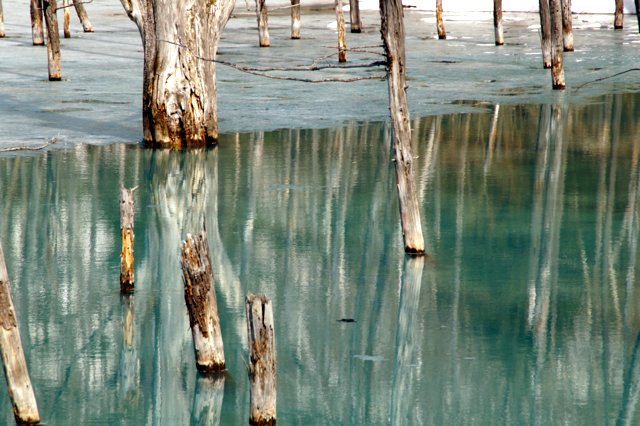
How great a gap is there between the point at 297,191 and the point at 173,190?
4.45 feet

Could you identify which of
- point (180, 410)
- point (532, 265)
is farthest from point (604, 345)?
point (180, 410)

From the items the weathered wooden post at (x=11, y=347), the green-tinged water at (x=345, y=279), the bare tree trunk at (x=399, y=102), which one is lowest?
the green-tinged water at (x=345, y=279)

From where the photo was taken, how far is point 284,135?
14.9 m

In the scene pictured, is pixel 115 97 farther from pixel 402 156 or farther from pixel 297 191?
pixel 402 156

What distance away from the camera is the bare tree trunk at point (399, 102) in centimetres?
813

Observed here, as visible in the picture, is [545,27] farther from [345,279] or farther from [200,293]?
[200,293]

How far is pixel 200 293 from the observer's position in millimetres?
6094

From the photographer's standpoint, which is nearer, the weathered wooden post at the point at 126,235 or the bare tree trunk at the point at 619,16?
the weathered wooden post at the point at 126,235

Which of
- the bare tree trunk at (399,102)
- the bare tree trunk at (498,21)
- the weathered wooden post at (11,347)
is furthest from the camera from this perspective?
the bare tree trunk at (498,21)

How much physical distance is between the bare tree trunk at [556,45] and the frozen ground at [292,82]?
0.23m

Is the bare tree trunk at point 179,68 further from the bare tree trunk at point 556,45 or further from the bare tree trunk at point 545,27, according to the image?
the bare tree trunk at point 545,27

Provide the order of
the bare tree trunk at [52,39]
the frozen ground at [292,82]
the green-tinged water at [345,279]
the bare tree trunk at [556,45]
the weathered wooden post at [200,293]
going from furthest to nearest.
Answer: the bare tree trunk at [52,39], the bare tree trunk at [556,45], the frozen ground at [292,82], the green-tinged water at [345,279], the weathered wooden post at [200,293]

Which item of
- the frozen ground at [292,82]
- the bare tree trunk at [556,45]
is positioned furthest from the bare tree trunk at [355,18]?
the bare tree trunk at [556,45]

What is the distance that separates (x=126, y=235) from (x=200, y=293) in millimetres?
1729
